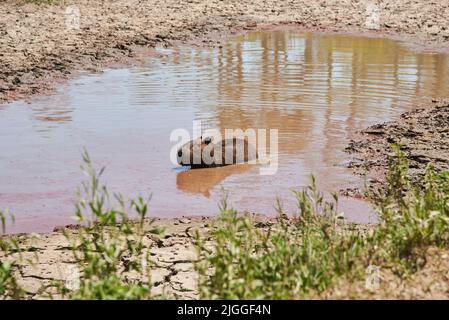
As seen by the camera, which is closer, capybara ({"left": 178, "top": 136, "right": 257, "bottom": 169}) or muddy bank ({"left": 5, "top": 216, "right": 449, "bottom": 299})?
muddy bank ({"left": 5, "top": 216, "right": 449, "bottom": 299})

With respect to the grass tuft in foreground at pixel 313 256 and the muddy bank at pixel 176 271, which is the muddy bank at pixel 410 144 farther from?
the grass tuft in foreground at pixel 313 256

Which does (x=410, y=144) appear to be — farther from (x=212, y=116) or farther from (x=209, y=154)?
(x=212, y=116)

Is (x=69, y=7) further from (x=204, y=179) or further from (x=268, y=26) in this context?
(x=204, y=179)

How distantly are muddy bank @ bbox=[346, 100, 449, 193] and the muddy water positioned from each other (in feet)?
0.73

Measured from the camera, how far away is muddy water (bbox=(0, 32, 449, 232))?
26.3 feet

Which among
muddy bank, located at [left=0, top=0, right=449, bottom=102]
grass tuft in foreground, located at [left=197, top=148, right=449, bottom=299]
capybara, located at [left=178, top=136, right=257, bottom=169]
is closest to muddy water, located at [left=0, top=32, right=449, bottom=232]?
capybara, located at [left=178, top=136, right=257, bottom=169]

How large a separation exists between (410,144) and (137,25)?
923cm

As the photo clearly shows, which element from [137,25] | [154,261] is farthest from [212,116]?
[137,25]

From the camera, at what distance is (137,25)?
17203mm

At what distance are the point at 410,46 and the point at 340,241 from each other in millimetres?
12538

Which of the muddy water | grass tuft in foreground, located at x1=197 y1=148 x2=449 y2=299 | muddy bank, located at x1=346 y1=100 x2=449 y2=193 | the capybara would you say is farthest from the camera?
the capybara

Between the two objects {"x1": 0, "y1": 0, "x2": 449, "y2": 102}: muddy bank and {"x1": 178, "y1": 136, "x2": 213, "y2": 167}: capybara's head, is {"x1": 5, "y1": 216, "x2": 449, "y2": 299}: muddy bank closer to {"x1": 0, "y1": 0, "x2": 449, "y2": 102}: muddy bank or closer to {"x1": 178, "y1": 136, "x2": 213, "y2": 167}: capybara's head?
{"x1": 178, "y1": 136, "x2": 213, "y2": 167}: capybara's head

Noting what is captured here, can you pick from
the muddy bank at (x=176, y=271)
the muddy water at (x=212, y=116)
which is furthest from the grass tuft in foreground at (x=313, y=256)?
the muddy water at (x=212, y=116)

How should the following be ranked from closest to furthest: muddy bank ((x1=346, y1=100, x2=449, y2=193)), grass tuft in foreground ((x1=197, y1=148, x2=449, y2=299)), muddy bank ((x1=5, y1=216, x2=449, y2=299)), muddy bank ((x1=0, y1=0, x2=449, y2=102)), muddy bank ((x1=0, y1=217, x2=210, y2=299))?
grass tuft in foreground ((x1=197, y1=148, x2=449, y2=299)), muddy bank ((x1=5, y1=216, x2=449, y2=299)), muddy bank ((x1=0, y1=217, x2=210, y2=299)), muddy bank ((x1=346, y1=100, x2=449, y2=193)), muddy bank ((x1=0, y1=0, x2=449, y2=102))
